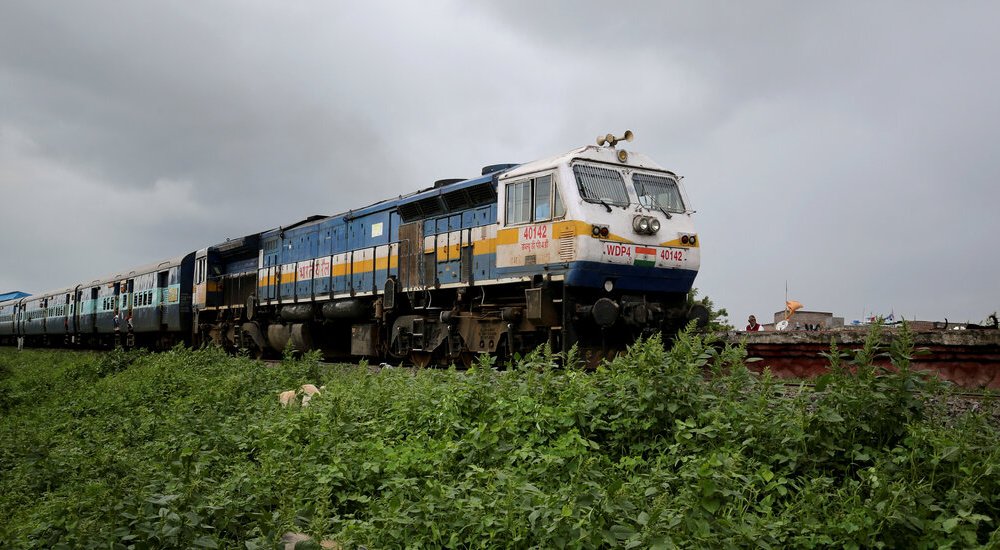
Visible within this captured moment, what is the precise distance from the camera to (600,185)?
11.7 metres

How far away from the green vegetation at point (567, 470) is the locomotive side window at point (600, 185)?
4237mm

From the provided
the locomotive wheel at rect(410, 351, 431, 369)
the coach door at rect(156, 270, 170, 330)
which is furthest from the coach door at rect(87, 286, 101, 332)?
the locomotive wheel at rect(410, 351, 431, 369)

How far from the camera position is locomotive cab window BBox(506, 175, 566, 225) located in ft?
37.8

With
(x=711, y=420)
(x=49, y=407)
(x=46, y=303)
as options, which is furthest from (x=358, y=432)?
(x=46, y=303)

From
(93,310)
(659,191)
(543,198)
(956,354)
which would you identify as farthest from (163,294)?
(956,354)

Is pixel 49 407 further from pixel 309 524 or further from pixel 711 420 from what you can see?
pixel 711 420

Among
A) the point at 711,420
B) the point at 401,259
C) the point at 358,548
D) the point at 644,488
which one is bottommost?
the point at 358,548

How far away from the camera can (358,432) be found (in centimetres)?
768

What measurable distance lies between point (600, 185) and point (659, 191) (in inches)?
53.4

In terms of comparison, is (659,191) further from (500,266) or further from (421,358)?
(421,358)

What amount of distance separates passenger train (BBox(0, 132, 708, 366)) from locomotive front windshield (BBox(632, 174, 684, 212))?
25 millimetres

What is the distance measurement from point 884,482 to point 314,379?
9.30 meters

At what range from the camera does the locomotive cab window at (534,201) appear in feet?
37.8

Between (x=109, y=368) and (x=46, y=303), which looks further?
(x=46, y=303)
